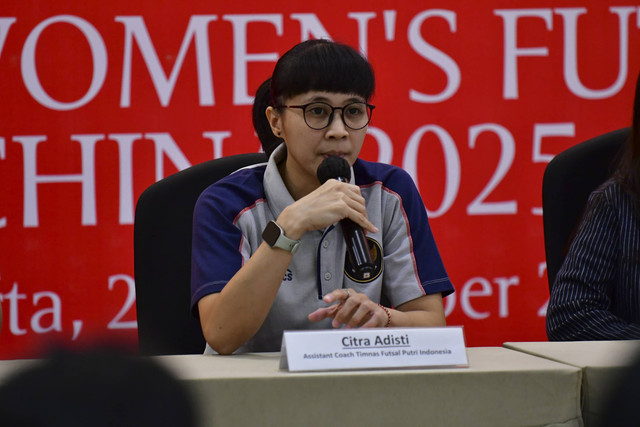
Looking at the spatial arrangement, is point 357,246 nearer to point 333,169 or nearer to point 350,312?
point 350,312

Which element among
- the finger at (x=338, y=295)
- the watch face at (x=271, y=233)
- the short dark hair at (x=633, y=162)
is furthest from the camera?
the short dark hair at (x=633, y=162)

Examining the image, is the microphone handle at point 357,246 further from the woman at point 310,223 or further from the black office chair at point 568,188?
the black office chair at point 568,188

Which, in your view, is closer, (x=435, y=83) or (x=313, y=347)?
(x=313, y=347)

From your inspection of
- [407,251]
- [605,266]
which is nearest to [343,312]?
[407,251]

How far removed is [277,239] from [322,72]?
1.11 ft

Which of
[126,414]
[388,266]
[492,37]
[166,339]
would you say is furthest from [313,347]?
[492,37]

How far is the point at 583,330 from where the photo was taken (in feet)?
4.36

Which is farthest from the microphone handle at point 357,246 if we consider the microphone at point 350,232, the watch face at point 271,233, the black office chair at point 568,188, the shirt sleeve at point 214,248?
the black office chair at point 568,188

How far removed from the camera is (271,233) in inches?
51.2

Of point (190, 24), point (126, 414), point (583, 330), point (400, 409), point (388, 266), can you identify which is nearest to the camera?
point (126, 414)

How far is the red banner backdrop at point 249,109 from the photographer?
217 cm

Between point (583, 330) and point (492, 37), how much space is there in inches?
45.0

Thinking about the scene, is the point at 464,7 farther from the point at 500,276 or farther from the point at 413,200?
the point at 413,200

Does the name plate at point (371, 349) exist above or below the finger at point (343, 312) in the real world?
above
